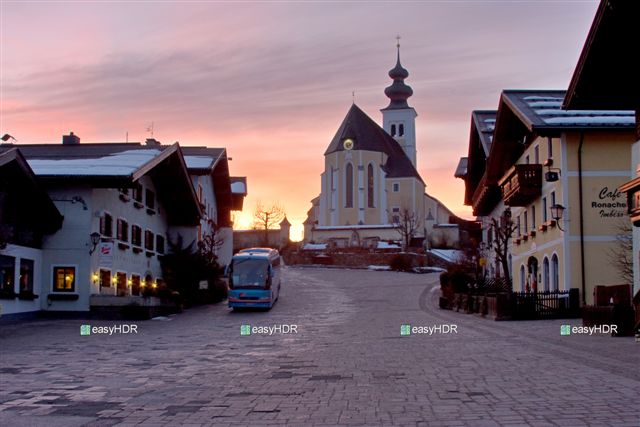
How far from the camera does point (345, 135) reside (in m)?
116

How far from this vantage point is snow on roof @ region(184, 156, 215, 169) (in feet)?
162

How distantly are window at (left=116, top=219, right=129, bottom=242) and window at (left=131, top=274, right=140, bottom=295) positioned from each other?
2.34 meters

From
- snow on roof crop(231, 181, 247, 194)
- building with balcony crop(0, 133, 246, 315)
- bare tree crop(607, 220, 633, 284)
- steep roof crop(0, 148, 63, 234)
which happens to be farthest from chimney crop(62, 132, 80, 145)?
bare tree crop(607, 220, 633, 284)

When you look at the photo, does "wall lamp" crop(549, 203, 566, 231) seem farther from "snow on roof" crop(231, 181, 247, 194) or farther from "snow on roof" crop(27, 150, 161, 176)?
"snow on roof" crop(231, 181, 247, 194)

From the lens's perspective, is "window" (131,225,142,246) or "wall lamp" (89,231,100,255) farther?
"window" (131,225,142,246)

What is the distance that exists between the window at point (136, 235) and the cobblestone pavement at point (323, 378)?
12817mm

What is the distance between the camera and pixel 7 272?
2939cm

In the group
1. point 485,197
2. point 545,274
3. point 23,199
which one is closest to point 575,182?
point 545,274

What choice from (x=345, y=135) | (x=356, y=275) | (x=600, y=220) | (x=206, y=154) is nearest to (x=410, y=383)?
(x=600, y=220)

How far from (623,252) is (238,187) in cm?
4142

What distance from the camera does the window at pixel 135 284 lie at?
39494 millimetres

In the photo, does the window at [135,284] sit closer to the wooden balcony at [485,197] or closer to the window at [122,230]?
the window at [122,230]

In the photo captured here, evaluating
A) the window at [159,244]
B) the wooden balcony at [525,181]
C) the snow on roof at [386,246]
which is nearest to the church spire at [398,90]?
the snow on roof at [386,246]

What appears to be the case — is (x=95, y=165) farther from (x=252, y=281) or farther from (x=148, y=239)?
(x=252, y=281)
